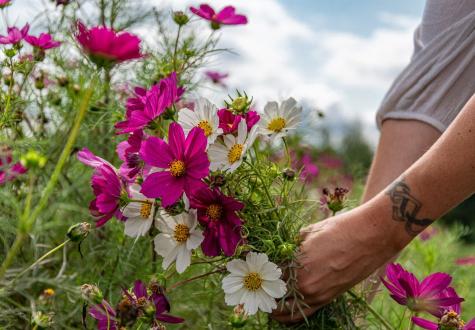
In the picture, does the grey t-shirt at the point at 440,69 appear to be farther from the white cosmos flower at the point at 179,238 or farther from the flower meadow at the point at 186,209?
the white cosmos flower at the point at 179,238

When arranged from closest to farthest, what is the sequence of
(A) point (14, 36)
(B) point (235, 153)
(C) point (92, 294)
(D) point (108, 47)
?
1. (D) point (108, 47)
2. (C) point (92, 294)
3. (B) point (235, 153)
4. (A) point (14, 36)

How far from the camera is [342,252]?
885 millimetres

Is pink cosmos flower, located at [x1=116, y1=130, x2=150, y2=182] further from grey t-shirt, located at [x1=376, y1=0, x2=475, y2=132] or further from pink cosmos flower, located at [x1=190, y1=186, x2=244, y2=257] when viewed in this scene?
grey t-shirt, located at [x1=376, y1=0, x2=475, y2=132]

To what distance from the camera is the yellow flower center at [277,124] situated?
0.91m

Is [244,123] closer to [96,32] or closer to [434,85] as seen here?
[96,32]

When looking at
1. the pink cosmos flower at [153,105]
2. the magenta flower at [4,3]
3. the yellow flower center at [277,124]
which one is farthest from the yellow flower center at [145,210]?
the magenta flower at [4,3]

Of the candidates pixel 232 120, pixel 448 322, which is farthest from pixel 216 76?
pixel 448 322

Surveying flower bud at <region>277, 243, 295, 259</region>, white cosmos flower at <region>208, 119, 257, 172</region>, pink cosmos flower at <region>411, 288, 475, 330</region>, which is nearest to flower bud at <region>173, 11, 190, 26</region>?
white cosmos flower at <region>208, 119, 257, 172</region>

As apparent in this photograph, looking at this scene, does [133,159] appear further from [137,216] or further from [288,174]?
[288,174]

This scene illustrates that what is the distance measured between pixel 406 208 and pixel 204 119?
307 millimetres

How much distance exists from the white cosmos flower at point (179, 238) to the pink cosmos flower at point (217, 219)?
0.5 inches

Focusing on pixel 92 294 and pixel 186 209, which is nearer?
pixel 92 294

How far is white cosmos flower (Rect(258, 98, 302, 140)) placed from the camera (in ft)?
2.97

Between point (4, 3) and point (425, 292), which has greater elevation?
point (4, 3)
